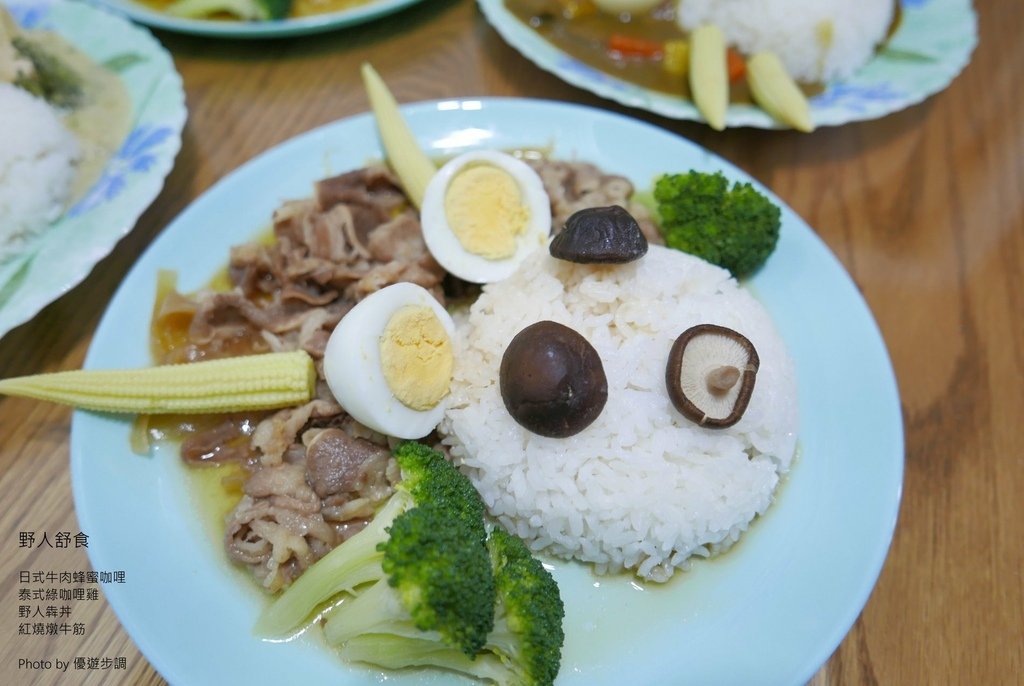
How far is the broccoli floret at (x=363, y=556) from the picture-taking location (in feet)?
6.75

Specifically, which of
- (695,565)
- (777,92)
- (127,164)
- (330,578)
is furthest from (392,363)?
(777,92)

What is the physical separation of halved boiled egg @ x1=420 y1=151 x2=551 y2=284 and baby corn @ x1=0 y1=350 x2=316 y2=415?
746 millimetres

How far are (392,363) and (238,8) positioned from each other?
279 cm

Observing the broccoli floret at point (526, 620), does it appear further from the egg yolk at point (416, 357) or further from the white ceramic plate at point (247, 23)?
the white ceramic plate at point (247, 23)

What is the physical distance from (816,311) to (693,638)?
1.37 metres

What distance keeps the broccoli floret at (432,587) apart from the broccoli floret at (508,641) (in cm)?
4

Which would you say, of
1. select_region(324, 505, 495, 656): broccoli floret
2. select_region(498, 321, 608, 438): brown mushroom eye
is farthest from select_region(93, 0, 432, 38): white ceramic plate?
select_region(324, 505, 495, 656): broccoli floret

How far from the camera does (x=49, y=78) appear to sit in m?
3.36

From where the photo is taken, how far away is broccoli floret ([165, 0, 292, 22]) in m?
3.86

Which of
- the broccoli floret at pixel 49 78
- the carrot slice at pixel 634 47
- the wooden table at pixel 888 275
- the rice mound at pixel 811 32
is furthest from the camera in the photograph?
the carrot slice at pixel 634 47

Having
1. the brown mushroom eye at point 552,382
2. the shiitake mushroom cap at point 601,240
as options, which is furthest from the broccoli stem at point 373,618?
the shiitake mushroom cap at point 601,240

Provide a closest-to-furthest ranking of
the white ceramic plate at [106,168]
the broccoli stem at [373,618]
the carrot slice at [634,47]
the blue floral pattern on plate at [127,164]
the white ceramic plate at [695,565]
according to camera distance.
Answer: the broccoli stem at [373,618] → the white ceramic plate at [695,565] → the white ceramic plate at [106,168] → the blue floral pattern on plate at [127,164] → the carrot slice at [634,47]

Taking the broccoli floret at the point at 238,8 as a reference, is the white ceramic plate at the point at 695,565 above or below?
below

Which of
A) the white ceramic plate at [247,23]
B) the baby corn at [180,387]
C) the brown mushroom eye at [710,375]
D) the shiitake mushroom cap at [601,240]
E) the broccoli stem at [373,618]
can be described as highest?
the white ceramic plate at [247,23]
